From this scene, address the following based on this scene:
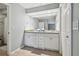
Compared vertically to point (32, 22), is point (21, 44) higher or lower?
lower

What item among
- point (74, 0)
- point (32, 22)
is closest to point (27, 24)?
point (32, 22)

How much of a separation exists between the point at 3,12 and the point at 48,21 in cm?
99

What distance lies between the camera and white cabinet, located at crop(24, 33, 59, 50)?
176 centimetres

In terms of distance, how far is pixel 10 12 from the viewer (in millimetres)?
1913

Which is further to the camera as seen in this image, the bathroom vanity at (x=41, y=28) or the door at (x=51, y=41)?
the door at (x=51, y=41)

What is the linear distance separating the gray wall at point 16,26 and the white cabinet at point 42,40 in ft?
0.57

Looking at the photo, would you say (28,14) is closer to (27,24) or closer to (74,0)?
(27,24)

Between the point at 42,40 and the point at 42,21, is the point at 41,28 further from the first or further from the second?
the point at 42,40

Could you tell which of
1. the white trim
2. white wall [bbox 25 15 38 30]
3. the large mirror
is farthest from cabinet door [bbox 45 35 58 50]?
the white trim

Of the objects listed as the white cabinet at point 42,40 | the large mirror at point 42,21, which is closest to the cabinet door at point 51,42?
the white cabinet at point 42,40

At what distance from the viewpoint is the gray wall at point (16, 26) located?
181 cm

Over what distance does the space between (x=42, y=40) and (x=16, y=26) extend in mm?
692

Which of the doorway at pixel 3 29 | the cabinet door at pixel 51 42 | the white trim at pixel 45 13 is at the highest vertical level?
the white trim at pixel 45 13

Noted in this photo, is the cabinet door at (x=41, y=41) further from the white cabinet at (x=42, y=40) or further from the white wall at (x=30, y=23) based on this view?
the white wall at (x=30, y=23)
